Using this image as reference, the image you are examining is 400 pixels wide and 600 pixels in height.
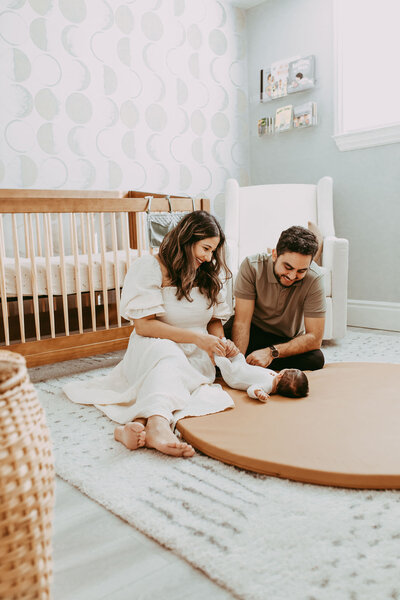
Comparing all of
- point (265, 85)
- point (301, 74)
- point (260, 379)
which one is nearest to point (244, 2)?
point (265, 85)

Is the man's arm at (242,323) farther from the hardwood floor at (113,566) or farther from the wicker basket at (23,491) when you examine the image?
the wicker basket at (23,491)

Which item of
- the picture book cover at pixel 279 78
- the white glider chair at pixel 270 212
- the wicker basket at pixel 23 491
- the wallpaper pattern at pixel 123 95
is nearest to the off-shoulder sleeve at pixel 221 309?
the white glider chair at pixel 270 212

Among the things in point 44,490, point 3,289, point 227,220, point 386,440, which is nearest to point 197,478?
point 386,440

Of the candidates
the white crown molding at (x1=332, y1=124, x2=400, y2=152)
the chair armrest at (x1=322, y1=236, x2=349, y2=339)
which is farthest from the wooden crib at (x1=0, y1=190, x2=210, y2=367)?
the white crown molding at (x1=332, y1=124, x2=400, y2=152)

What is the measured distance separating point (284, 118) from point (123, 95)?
1.22 meters

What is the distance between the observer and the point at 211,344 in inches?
69.1

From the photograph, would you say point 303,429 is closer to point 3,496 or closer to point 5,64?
point 3,496

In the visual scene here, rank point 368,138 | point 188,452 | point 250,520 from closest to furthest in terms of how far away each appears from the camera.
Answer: point 250,520 → point 188,452 → point 368,138

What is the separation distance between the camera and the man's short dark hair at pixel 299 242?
1831mm

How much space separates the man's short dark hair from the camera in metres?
1.83

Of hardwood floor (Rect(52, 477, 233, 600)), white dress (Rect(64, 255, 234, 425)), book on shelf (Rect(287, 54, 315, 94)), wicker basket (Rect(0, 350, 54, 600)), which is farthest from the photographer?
book on shelf (Rect(287, 54, 315, 94))

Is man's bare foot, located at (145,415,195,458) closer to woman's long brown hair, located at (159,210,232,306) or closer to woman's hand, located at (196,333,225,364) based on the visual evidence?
woman's hand, located at (196,333,225,364)

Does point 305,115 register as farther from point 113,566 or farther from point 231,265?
point 113,566

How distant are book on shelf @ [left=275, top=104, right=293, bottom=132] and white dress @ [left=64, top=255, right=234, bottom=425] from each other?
2.27m
